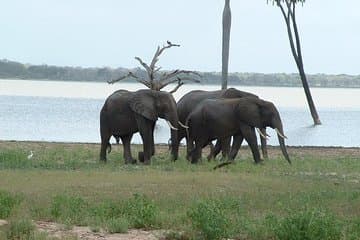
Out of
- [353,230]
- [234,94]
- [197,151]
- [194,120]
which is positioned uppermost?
[234,94]

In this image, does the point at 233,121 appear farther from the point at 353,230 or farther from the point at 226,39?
the point at 226,39

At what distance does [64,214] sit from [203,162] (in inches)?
427

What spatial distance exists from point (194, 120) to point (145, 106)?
5.10ft

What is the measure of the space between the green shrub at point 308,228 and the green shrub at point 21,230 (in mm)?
2966

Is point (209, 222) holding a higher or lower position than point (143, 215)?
higher

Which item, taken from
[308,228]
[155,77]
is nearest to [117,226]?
[308,228]

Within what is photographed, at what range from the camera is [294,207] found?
14.2m

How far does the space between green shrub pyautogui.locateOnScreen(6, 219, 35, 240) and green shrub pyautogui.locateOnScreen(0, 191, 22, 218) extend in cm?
95

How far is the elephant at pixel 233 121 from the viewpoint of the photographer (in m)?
22.9

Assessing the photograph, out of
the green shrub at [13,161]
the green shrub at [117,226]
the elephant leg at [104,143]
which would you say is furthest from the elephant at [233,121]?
the green shrub at [117,226]

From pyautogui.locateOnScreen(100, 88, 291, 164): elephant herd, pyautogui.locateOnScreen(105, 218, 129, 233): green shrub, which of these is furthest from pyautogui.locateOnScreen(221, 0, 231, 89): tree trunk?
pyautogui.locateOnScreen(105, 218, 129, 233): green shrub

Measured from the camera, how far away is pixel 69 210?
13.1 m

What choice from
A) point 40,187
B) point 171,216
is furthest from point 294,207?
point 40,187

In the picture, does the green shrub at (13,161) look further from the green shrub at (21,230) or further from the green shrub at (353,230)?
the green shrub at (353,230)
